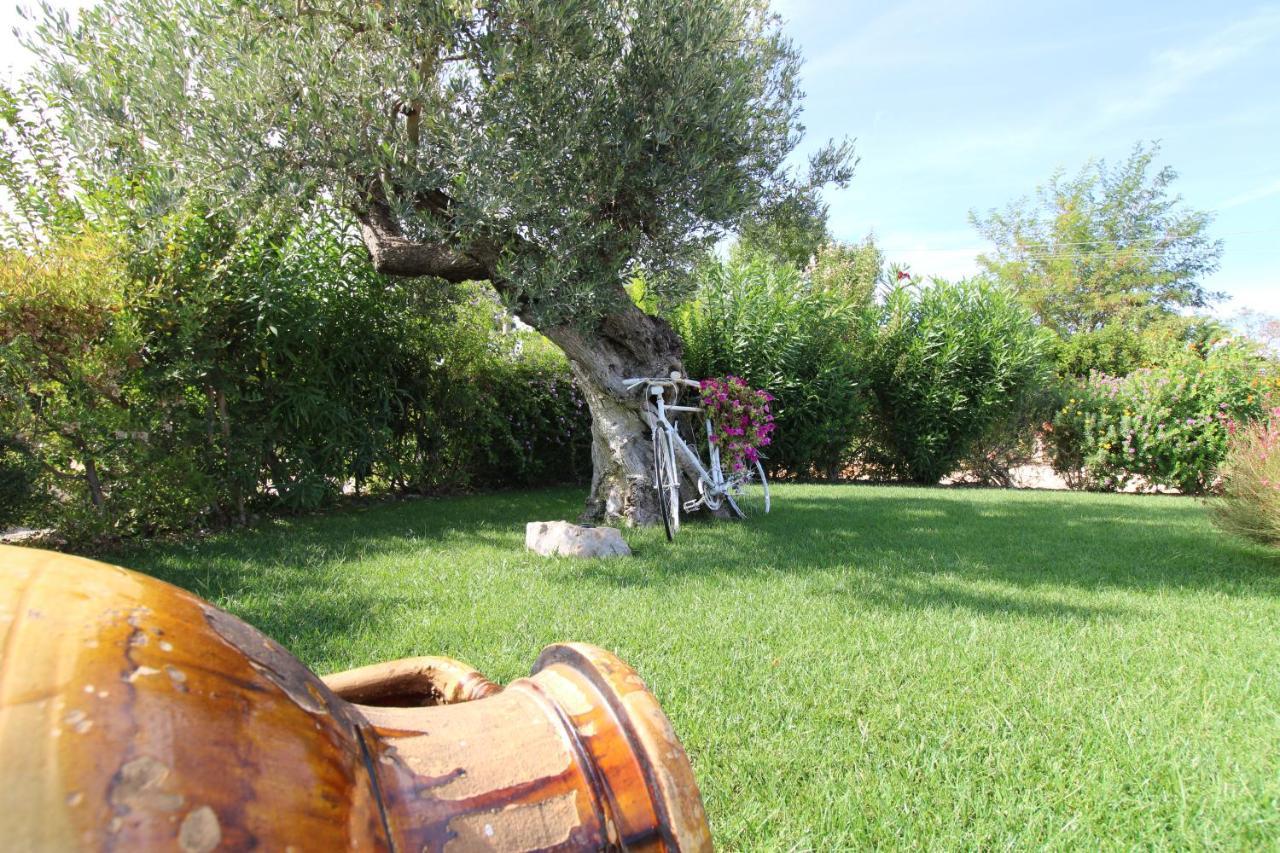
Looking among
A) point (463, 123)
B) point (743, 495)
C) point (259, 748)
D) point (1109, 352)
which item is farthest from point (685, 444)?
point (1109, 352)

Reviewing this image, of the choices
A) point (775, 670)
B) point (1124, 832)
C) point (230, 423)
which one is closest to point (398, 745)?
point (1124, 832)

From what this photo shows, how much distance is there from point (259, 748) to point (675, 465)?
5.44 metres

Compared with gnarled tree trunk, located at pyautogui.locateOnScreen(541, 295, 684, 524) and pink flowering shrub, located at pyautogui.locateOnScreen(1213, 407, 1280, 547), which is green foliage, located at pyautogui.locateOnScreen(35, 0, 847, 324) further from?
pink flowering shrub, located at pyautogui.locateOnScreen(1213, 407, 1280, 547)

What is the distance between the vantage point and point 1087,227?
29.1m

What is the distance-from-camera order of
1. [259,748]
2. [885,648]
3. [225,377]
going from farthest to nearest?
[225,377] < [885,648] < [259,748]

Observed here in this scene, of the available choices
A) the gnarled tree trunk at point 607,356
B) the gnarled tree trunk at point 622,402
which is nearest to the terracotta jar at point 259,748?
the gnarled tree trunk at point 607,356

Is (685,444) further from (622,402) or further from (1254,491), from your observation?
(1254,491)

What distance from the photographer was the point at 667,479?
5.82m

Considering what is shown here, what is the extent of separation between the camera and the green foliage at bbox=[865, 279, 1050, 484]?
1129cm

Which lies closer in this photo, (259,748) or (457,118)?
(259,748)

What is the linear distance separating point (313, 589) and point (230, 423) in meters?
2.67

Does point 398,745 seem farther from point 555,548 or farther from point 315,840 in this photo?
point 555,548

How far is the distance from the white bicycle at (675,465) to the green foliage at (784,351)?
3716 millimetres

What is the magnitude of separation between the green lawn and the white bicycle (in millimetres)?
359
